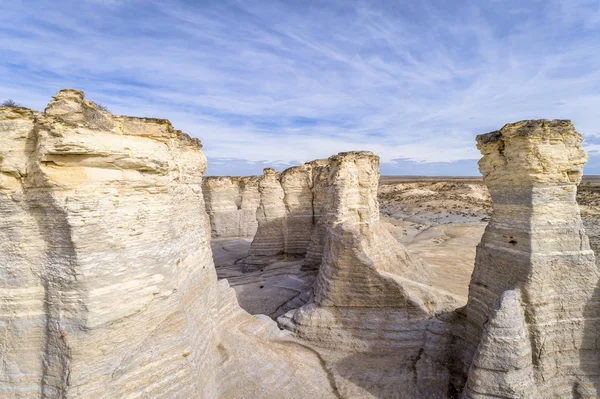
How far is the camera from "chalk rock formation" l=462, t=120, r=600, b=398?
5039mm

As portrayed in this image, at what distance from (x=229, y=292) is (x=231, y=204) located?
1722cm

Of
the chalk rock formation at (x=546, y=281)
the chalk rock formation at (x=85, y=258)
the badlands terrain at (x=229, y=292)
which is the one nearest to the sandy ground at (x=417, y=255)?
the badlands terrain at (x=229, y=292)

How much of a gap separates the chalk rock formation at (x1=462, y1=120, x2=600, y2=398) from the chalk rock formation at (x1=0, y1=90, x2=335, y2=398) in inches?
187

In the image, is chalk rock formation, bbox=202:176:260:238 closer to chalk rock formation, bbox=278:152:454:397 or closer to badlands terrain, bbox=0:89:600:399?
chalk rock formation, bbox=278:152:454:397

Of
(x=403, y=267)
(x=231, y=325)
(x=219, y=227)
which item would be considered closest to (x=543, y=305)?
(x=403, y=267)

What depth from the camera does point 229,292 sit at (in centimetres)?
758

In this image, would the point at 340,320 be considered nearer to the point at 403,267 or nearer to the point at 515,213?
the point at 403,267

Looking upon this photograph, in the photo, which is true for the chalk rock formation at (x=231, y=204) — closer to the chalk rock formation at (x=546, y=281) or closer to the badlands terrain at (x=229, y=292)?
the badlands terrain at (x=229, y=292)

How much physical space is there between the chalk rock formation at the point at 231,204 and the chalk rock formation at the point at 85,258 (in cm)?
1945

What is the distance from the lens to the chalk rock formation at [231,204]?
77.7 feet

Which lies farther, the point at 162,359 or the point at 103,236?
the point at 162,359

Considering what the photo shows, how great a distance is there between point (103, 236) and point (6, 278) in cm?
117

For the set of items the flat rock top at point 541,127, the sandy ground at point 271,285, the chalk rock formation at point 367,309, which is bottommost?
the sandy ground at point 271,285

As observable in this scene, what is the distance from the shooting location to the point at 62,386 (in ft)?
12.2
